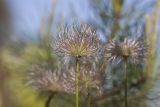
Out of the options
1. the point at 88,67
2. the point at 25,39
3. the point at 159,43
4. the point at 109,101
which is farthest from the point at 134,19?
the point at 88,67

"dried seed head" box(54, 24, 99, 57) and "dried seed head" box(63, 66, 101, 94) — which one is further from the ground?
"dried seed head" box(54, 24, 99, 57)

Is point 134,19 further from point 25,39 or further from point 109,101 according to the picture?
point 25,39

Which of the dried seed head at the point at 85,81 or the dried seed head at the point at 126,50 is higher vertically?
the dried seed head at the point at 126,50

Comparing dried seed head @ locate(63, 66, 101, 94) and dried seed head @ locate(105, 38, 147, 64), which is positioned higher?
dried seed head @ locate(105, 38, 147, 64)
